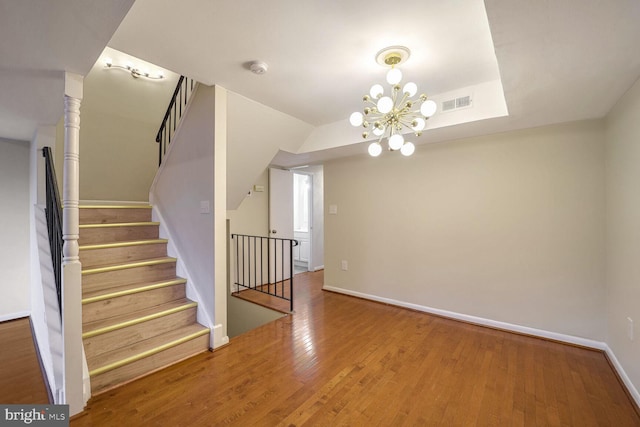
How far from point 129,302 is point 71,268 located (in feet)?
2.58

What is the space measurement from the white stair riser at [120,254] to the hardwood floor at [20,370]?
0.92 m

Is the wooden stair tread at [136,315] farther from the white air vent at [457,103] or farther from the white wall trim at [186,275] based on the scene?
the white air vent at [457,103]

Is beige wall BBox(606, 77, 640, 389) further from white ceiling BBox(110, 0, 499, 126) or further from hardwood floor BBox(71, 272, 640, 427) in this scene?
white ceiling BBox(110, 0, 499, 126)

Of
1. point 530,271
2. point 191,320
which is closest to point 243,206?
point 191,320

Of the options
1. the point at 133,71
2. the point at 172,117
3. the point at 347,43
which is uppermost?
the point at 133,71

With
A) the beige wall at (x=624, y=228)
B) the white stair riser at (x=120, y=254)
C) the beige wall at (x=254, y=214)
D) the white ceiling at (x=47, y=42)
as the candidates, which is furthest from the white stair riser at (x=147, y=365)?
the beige wall at (x=624, y=228)

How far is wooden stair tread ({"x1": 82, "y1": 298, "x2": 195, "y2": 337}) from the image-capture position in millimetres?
2088

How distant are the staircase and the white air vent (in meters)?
3.18

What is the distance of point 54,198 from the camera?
6.83 feet

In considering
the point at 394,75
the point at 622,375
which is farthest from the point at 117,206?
the point at 622,375

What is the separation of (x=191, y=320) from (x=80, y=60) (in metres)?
2.20

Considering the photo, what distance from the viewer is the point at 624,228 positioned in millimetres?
2076

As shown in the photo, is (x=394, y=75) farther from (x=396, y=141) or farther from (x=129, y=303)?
(x=129, y=303)

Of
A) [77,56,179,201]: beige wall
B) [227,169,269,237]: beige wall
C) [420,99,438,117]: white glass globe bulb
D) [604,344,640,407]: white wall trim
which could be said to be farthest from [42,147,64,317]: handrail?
[604,344,640,407]: white wall trim
